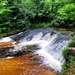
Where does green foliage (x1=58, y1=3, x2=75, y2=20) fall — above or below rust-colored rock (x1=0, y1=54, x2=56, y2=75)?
above

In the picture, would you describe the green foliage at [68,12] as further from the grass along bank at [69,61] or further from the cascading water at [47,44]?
the grass along bank at [69,61]

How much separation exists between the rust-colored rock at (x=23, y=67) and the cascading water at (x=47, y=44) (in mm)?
504

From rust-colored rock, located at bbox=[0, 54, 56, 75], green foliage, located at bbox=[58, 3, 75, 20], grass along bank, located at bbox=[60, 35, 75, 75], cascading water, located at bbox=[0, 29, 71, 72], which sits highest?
grass along bank, located at bbox=[60, 35, 75, 75]

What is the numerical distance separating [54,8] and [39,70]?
544 inches

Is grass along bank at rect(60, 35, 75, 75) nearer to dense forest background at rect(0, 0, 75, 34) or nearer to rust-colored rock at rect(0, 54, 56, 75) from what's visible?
rust-colored rock at rect(0, 54, 56, 75)

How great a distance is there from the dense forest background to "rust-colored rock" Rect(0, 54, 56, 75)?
801 cm

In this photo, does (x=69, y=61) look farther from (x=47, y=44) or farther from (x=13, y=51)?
(x=47, y=44)

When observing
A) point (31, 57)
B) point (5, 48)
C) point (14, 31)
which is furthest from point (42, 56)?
point (14, 31)

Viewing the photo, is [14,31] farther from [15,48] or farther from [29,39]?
[15,48]

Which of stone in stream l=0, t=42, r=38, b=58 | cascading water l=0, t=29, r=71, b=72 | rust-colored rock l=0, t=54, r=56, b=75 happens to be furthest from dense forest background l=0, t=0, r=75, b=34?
rust-colored rock l=0, t=54, r=56, b=75

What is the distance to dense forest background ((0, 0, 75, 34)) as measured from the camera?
1934 cm

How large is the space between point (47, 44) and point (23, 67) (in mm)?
4947

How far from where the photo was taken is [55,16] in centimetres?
2153

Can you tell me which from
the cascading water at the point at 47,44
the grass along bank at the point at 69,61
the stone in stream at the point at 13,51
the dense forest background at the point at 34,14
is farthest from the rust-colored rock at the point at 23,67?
the dense forest background at the point at 34,14
